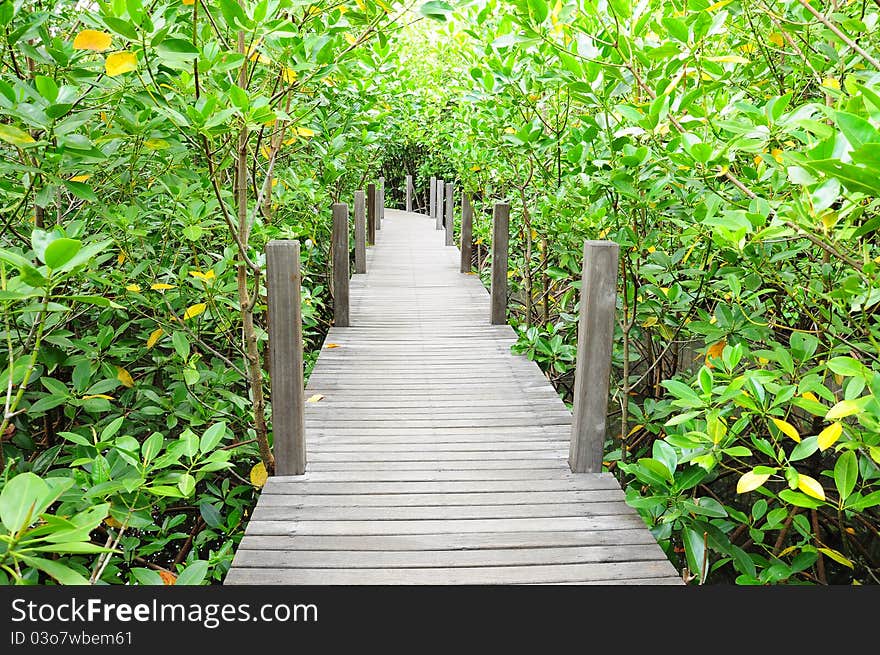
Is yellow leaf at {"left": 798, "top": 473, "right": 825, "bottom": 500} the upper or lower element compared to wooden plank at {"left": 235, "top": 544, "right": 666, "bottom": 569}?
upper

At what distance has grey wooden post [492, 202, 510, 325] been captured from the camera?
5.53m

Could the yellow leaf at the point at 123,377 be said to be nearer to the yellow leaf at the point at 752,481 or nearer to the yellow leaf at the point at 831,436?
the yellow leaf at the point at 752,481

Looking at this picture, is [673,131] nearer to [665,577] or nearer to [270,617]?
[665,577]

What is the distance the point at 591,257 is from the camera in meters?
2.72

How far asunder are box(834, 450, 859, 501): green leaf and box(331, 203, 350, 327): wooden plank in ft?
14.6

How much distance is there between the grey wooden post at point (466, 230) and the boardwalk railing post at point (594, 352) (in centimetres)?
544

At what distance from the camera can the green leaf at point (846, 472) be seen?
1.68 metres

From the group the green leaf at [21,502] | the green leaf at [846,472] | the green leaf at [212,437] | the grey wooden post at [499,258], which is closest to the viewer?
the green leaf at [21,502]

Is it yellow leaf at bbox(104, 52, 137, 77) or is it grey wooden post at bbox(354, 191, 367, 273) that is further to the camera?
grey wooden post at bbox(354, 191, 367, 273)

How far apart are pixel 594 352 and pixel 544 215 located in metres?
1.66

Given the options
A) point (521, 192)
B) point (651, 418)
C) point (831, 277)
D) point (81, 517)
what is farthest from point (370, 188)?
point (81, 517)

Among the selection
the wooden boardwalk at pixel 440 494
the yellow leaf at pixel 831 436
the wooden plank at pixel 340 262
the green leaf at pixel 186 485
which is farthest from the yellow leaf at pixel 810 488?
the wooden plank at pixel 340 262

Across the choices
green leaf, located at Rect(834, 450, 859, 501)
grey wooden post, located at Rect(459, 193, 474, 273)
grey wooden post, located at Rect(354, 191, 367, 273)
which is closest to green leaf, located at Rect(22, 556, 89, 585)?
green leaf, located at Rect(834, 450, 859, 501)

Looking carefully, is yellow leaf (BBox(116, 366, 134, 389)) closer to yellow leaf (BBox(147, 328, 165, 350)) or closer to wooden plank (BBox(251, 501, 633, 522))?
yellow leaf (BBox(147, 328, 165, 350))
